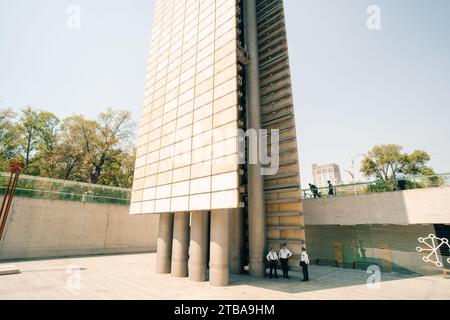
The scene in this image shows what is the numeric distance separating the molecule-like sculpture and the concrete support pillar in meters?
14.4

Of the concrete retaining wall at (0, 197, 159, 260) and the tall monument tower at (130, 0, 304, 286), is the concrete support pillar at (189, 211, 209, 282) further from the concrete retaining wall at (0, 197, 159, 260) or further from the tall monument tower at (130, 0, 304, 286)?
the concrete retaining wall at (0, 197, 159, 260)

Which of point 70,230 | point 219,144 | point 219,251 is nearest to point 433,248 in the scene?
point 219,251

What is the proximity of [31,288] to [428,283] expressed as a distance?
20.6 metres

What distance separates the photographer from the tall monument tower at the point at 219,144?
1326 cm

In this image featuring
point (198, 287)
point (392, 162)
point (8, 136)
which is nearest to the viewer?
point (198, 287)

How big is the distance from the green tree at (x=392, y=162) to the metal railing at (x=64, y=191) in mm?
46744

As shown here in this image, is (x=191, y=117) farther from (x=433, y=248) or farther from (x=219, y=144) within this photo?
(x=433, y=248)

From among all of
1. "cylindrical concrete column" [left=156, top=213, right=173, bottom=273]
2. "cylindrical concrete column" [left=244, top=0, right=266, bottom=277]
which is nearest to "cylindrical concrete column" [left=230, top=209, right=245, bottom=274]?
"cylindrical concrete column" [left=244, top=0, right=266, bottom=277]

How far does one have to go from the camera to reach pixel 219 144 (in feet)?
43.8

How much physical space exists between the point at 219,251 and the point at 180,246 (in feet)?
12.5

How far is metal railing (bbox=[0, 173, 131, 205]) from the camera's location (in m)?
23.2

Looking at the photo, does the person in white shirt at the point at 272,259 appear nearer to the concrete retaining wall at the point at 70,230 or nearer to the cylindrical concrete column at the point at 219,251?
the cylindrical concrete column at the point at 219,251
